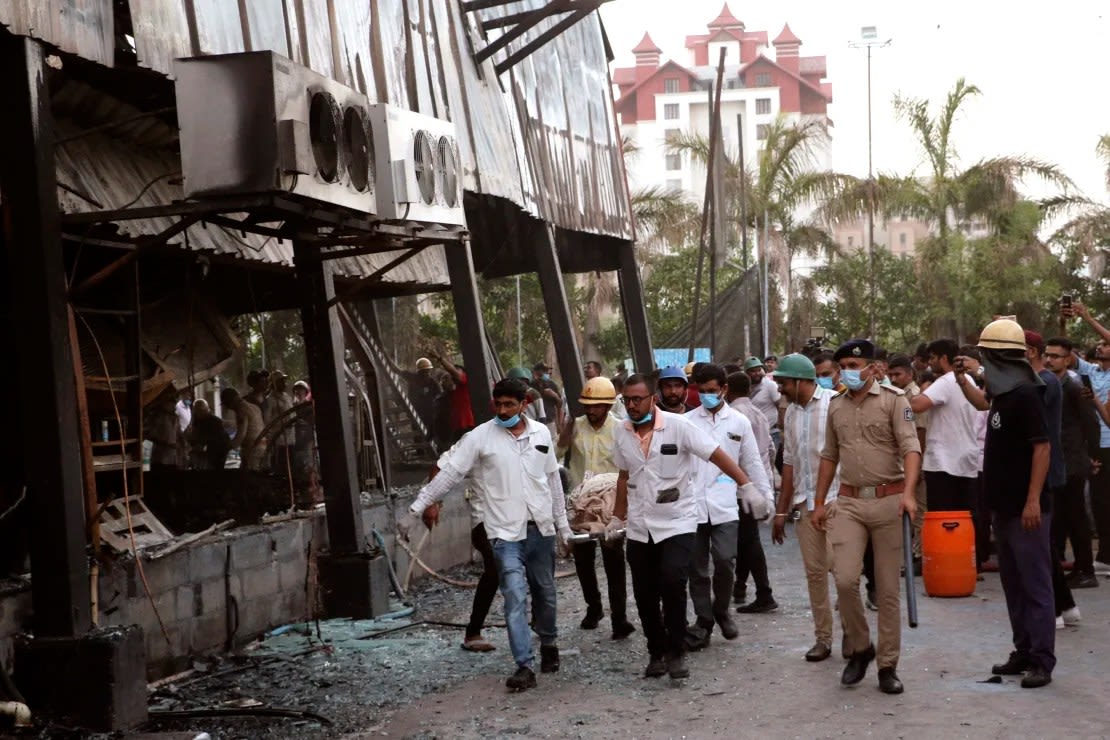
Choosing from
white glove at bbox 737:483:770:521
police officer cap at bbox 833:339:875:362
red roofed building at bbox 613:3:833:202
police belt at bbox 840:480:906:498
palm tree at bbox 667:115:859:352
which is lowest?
white glove at bbox 737:483:770:521

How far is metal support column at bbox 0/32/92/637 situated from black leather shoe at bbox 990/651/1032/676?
5.17 m

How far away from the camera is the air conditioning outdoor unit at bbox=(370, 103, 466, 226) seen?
1027 cm

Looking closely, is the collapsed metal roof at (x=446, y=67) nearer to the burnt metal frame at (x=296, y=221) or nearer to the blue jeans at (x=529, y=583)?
the burnt metal frame at (x=296, y=221)

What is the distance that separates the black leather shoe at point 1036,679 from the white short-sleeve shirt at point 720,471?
250cm

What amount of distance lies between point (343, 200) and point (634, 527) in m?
2.81

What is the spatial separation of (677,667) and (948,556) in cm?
306

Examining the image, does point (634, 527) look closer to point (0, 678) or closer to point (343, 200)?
point (343, 200)

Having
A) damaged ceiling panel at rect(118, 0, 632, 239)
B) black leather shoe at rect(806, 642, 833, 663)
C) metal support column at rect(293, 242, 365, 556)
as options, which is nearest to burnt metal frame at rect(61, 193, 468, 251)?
metal support column at rect(293, 242, 365, 556)

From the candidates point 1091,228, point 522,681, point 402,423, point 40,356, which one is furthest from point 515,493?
point 1091,228

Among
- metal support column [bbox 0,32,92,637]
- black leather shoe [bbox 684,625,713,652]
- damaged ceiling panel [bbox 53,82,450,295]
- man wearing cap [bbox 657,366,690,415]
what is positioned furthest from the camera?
damaged ceiling panel [bbox 53,82,450,295]

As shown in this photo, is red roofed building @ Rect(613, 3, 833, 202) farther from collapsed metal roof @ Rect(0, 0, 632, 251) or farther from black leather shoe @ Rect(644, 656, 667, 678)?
black leather shoe @ Rect(644, 656, 667, 678)

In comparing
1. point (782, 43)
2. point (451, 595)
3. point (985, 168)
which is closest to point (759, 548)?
point (451, 595)

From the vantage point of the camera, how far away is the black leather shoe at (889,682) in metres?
8.29

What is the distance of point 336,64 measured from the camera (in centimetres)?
1272
